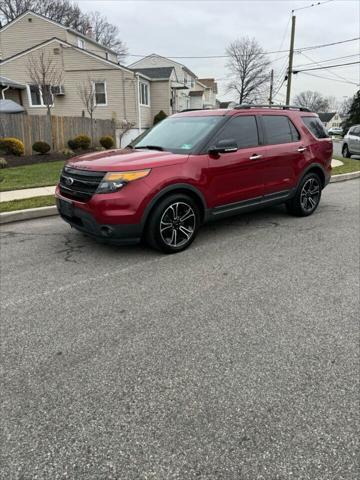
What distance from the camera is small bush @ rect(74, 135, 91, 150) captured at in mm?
16862

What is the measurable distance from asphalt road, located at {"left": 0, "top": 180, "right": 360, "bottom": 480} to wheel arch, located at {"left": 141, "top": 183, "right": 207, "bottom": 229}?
0.60 m

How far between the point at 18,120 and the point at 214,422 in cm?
1635

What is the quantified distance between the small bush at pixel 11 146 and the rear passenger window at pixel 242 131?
1186 centimetres

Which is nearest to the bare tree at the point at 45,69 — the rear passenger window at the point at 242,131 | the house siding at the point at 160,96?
the house siding at the point at 160,96

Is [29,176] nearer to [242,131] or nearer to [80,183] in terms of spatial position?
[80,183]

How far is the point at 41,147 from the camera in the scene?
1546 centimetres

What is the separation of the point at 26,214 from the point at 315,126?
18.0 feet

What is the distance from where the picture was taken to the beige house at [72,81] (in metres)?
24.9

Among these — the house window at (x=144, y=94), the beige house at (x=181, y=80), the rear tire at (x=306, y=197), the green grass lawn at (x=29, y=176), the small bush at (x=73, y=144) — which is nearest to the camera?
the rear tire at (x=306, y=197)

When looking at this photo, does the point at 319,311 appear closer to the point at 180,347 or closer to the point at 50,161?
the point at 180,347

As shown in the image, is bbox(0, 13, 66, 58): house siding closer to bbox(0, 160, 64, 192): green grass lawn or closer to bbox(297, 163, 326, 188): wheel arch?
bbox(0, 160, 64, 192): green grass lawn

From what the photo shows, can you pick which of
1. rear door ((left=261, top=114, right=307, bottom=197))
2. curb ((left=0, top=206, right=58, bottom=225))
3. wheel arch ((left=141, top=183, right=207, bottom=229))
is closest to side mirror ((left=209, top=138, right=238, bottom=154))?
wheel arch ((left=141, top=183, right=207, bottom=229))

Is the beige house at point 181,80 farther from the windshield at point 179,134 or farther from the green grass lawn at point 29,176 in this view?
the windshield at point 179,134

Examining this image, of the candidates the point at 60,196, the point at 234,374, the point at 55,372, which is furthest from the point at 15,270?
the point at 234,374
